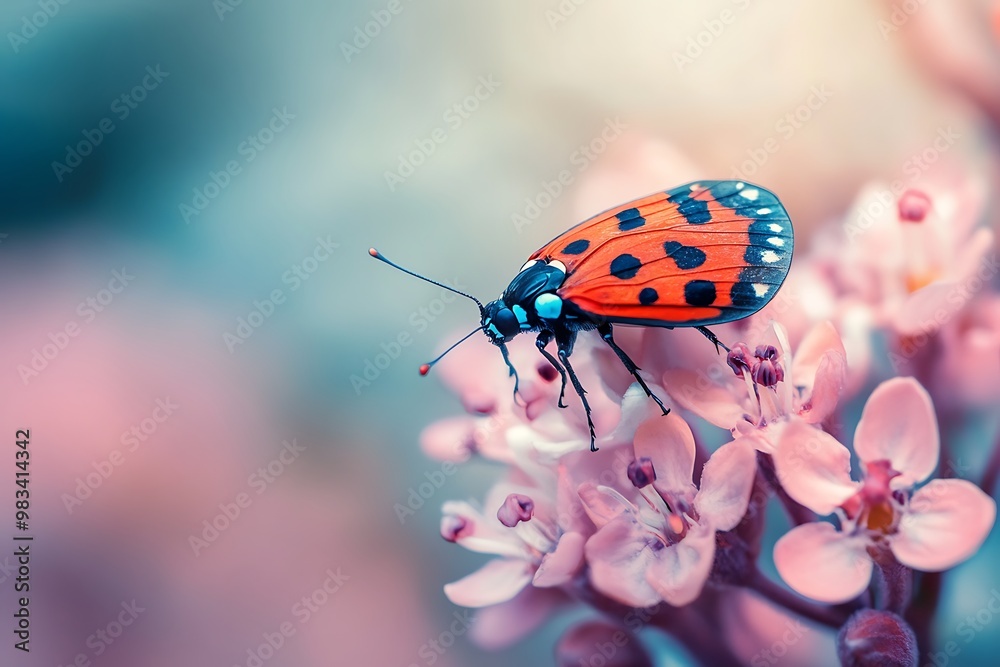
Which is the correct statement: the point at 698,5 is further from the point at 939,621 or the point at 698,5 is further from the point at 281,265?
the point at 939,621

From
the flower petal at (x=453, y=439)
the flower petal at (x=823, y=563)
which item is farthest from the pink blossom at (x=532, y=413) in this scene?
the flower petal at (x=823, y=563)

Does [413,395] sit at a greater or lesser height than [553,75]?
lesser

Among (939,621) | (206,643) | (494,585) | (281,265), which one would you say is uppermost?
(939,621)

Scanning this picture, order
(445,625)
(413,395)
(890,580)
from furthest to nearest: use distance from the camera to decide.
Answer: (413,395)
(445,625)
(890,580)

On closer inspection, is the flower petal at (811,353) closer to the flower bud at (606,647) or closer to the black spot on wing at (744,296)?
the black spot on wing at (744,296)

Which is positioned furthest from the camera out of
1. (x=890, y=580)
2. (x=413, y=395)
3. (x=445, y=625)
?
(x=413, y=395)

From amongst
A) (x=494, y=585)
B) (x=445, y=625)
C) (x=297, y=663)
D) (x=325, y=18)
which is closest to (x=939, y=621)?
(x=494, y=585)

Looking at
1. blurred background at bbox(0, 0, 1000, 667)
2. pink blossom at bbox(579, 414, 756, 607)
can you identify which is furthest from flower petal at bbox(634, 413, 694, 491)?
blurred background at bbox(0, 0, 1000, 667)
